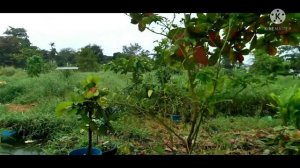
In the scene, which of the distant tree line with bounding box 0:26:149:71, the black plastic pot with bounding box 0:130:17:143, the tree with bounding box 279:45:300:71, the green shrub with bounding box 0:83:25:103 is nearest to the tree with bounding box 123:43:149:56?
the distant tree line with bounding box 0:26:149:71

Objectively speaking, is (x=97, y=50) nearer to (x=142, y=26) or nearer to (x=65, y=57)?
(x=65, y=57)

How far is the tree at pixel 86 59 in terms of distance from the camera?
4.41ft

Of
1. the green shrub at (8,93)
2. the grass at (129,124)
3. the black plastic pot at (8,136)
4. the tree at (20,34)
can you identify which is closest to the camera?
the tree at (20,34)

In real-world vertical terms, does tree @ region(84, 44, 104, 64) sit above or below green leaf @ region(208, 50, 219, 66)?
above

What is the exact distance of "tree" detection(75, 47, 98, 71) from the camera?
1.34 m

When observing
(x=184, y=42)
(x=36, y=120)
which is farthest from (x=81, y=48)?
(x=36, y=120)

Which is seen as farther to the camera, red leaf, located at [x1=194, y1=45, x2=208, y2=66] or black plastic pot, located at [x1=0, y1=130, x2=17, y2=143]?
black plastic pot, located at [x1=0, y1=130, x2=17, y2=143]

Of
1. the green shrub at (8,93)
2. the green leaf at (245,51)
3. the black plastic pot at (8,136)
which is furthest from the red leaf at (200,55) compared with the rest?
the green shrub at (8,93)

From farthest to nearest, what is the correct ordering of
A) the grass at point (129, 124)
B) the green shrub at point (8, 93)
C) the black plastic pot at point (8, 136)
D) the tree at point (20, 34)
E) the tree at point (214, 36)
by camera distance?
the green shrub at point (8, 93)
the black plastic pot at point (8, 136)
the grass at point (129, 124)
the tree at point (20, 34)
the tree at point (214, 36)

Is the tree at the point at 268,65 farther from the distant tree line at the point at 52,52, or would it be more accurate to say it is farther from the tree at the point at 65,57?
the tree at the point at 65,57

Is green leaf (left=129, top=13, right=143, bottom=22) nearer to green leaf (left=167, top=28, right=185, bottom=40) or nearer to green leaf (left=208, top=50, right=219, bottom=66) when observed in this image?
green leaf (left=167, top=28, right=185, bottom=40)

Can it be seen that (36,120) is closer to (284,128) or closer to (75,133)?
(75,133)

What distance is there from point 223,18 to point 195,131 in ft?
1.33

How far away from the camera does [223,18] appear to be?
1.07 metres
